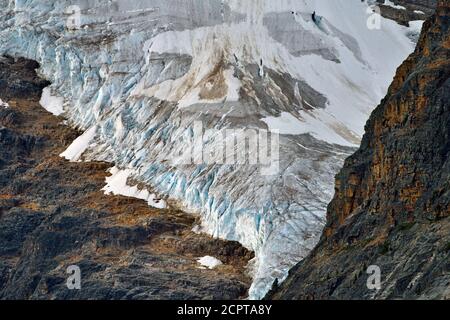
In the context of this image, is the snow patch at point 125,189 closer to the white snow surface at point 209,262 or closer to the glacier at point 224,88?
the glacier at point 224,88

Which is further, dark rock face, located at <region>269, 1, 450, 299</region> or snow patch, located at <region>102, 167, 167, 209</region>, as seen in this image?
snow patch, located at <region>102, 167, 167, 209</region>

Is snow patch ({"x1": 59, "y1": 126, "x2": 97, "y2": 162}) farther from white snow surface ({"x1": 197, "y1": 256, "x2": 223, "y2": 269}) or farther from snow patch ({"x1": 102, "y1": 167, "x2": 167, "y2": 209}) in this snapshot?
white snow surface ({"x1": 197, "y1": 256, "x2": 223, "y2": 269})

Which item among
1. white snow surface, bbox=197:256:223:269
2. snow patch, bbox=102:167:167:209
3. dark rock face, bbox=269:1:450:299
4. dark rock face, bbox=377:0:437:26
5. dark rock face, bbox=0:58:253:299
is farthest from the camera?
dark rock face, bbox=377:0:437:26

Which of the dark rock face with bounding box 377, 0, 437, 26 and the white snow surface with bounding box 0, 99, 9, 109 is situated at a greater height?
the dark rock face with bounding box 377, 0, 437, 26

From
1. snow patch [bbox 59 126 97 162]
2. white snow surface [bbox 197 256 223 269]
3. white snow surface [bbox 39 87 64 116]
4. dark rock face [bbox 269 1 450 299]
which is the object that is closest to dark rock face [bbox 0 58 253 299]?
white snow surface [bbox 197 256 223 269]

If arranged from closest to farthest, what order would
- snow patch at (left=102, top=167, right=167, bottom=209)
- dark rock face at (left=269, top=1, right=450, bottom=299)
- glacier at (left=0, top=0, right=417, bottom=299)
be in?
dark rock face at (left=269, top=1, right=450, bottom=299)
glacier at (left=0, top=0, right=417, bottom=299)
snow patch at (left=102, top=167, right=167, bottom=209)

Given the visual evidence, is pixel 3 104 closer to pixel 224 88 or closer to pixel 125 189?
pixel 224 88

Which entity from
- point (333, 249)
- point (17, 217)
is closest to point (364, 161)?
point (333, 249)

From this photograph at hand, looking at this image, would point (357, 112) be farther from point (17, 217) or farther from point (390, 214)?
point (390, 214)
